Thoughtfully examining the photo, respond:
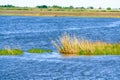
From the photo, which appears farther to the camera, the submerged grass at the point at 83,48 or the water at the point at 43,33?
the water at the point at 43,33

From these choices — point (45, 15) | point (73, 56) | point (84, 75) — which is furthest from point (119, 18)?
point (84, 75)

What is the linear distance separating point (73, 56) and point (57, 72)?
7951mm

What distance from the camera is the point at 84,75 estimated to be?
111 feet

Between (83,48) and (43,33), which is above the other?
(83,48)

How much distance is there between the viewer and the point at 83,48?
42.3 meters

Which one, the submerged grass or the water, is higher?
the submerged grass

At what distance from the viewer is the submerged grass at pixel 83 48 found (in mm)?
41625

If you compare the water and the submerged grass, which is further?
the water

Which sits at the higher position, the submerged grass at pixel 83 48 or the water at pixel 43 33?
the submerged grass at pixel 83 48

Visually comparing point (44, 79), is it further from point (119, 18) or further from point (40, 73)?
point (119, 18)

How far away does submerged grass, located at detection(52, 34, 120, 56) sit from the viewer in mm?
41625

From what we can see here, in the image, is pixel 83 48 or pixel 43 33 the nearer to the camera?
pixel 83 48

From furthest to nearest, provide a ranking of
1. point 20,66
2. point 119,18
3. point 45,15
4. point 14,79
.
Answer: point 45,15 < point 119,18 < point 20,66 < point 14,79

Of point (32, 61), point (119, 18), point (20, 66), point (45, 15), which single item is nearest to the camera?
point (20, 66)
